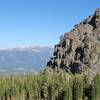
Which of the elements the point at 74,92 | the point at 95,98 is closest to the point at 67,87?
the point at 74,92

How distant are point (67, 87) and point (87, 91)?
1111 cm

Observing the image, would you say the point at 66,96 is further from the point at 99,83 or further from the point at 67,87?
the point at 99,83

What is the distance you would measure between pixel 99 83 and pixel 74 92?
15.1m

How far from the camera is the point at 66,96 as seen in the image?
636 feet

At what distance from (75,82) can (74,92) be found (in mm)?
5904

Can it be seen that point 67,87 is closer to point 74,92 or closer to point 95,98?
point 74,92

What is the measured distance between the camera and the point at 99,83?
190 meters

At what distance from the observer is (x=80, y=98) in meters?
191

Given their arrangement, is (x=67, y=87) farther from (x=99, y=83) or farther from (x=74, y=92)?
(x=99, y=83)

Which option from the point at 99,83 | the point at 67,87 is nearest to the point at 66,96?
the point at 67,87

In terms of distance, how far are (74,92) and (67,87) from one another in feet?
15.4

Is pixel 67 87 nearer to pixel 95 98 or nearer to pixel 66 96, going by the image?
pixel 66 96

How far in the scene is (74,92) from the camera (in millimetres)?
195375

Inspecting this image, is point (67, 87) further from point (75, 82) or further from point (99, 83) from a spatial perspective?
point (99, 83)
